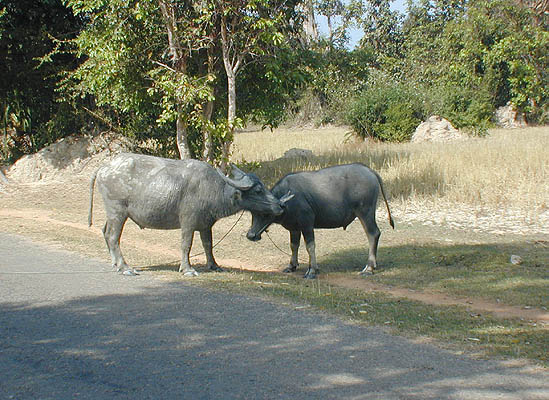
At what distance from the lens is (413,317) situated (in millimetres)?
6941

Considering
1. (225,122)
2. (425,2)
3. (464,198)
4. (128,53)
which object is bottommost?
(464,198)

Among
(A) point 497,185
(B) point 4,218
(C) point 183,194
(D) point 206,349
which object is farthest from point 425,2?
(D) point 206,349

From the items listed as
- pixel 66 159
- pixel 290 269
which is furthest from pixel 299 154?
pixel 290 269

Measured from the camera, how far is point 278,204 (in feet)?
30.2

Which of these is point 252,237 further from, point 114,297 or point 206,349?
point 206,349

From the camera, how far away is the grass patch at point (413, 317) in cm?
583

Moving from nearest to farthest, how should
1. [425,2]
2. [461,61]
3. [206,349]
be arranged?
[206,349], [461,61], [425,2]

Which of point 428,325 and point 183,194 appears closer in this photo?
point 428,325

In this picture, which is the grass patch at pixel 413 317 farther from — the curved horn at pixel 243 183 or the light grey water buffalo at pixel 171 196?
the curved horn at pixel 243 183

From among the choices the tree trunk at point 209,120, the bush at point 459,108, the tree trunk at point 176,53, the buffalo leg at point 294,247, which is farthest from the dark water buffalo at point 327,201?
the bush at point 459,108

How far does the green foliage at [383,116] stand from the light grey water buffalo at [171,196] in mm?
20849

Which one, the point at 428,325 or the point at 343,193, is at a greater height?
the point at 343,193

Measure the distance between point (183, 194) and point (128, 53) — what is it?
8.27 metres

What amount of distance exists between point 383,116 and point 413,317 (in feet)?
77.7
